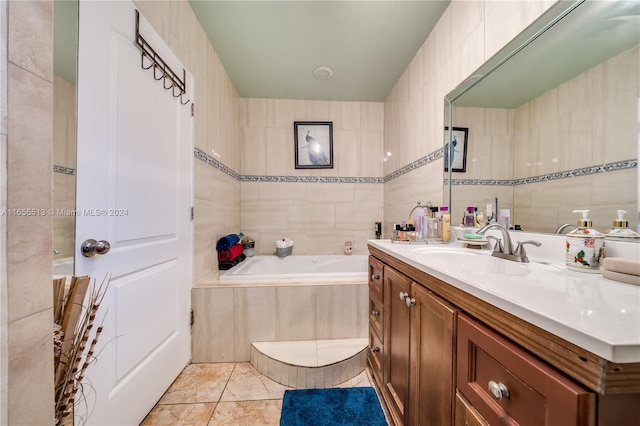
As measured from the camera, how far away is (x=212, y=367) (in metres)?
1.60

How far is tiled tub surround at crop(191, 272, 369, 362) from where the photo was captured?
1.64 m

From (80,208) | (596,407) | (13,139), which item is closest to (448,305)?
(596,407)

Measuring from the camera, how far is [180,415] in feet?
4.00

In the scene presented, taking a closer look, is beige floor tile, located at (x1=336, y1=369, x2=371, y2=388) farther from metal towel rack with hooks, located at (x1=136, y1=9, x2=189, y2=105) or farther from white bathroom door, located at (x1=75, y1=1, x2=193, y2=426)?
metal towel rack with hooks, located at (x1=136, y1=9, x2=189, y2=105)

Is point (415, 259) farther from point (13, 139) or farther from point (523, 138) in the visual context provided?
point (13, 139)

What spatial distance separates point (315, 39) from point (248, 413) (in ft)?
8.40

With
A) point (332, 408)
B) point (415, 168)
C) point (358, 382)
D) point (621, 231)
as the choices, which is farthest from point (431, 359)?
point (415, 168)

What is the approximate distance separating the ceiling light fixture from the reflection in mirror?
5.73ft

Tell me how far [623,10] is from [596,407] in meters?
1.18

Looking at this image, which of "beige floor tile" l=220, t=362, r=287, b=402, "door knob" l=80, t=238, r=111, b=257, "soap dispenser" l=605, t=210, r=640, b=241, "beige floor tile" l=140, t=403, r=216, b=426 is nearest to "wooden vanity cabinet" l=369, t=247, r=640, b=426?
"soap dispenser" l=605, t=210, r=640, b=241

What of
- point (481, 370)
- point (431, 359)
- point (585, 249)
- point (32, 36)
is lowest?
point (431, 359)

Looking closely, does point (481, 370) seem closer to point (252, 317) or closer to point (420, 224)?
point (420, 224)

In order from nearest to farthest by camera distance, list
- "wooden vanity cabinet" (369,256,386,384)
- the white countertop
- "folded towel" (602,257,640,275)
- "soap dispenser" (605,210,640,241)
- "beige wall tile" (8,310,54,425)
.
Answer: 1. the white countertop
2. "beige wall tile" (8,310,54,425)
3. "folded towel" (602,257,640,275)
4. "soap dispenser" (605,210,640,241)
5. "wooden vanity cabinet" (369,256,386,384)

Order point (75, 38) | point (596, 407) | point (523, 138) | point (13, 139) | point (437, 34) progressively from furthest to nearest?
point (437, 34)
point (523, 138)
point (75, 38)
point (13, 139)
point (596, 407)
